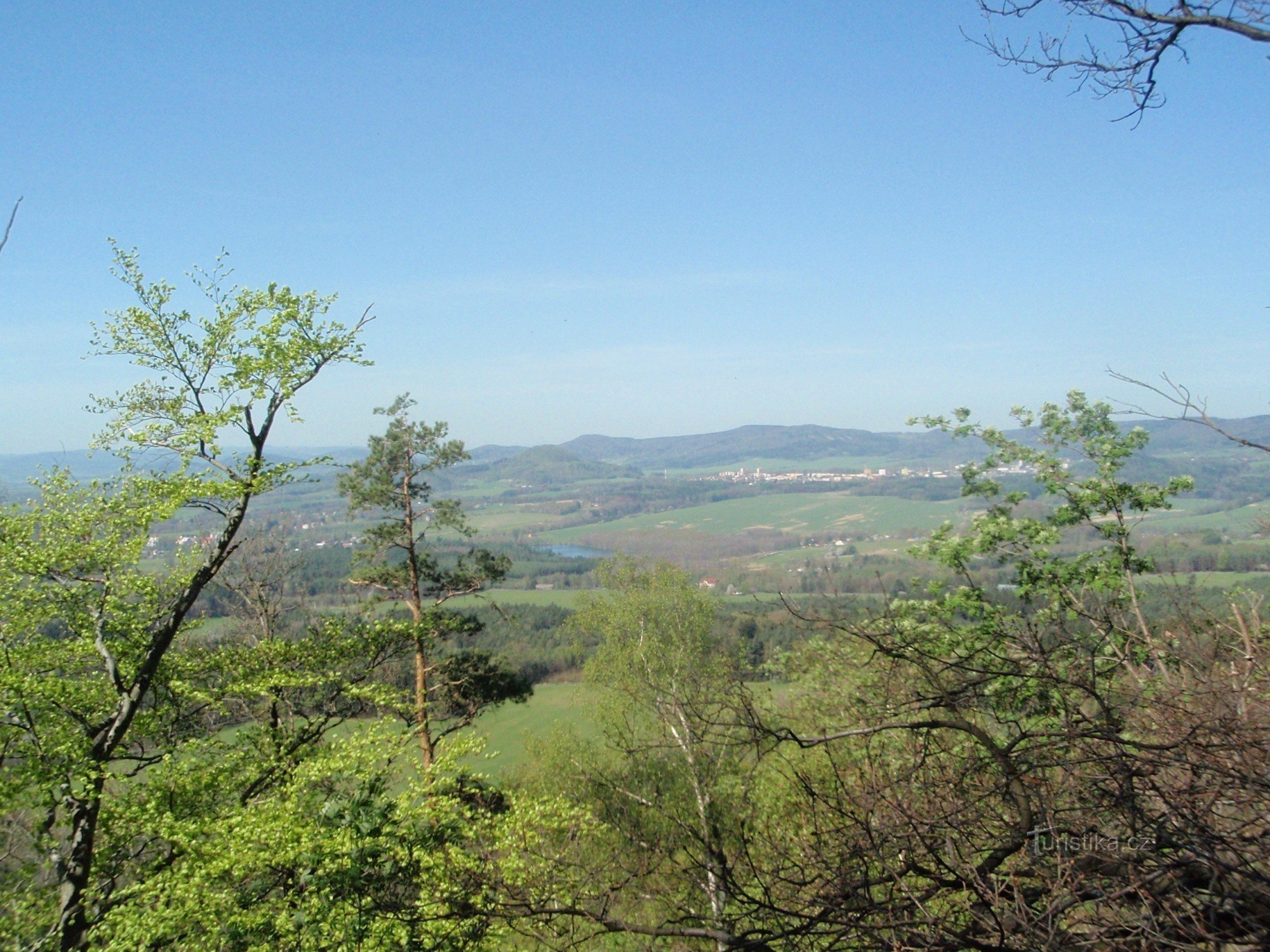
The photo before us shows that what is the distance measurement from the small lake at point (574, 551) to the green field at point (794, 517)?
5202 mm

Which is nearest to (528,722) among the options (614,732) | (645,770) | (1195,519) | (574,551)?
(614,732)

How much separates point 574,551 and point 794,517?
104ft

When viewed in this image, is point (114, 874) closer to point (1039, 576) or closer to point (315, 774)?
point (315, 774)

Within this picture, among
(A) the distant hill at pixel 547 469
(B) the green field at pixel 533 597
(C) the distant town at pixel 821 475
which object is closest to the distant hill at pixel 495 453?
(A) the distant hill at pixel 547 469

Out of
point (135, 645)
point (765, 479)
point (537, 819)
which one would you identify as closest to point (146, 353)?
point (135, 645)

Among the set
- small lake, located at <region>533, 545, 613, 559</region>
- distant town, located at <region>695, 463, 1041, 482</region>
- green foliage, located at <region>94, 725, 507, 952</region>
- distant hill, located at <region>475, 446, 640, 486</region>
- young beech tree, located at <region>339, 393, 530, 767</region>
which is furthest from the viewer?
distant hill, located at <region>475, 446, 640, 486</region>

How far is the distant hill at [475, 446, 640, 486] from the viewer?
5984 inches

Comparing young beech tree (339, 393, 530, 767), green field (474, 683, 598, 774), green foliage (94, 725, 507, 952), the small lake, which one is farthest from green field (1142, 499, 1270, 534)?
the small lake

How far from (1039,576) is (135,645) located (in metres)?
11.3

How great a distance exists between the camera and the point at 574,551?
8156cm

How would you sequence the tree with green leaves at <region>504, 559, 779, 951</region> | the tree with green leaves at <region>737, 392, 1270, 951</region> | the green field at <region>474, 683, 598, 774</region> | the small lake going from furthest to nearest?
the small lake
the green field at <region>474, 683, 598, 774</region>
the tree with green leaves at <region>504, 559, 779, 951</region>
the tree with green leaves at <region>737, 392, 1270, 951</region>

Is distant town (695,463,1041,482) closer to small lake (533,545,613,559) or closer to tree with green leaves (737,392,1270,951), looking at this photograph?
small lake (533,545,613,559)

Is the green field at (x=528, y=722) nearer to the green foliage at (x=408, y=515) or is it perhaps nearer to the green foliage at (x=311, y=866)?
the green foliage at (x=408, y=515)

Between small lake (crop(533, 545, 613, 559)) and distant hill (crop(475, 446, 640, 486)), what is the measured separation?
2496 inches
